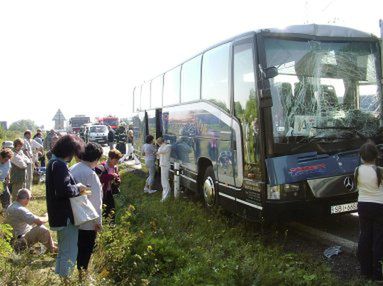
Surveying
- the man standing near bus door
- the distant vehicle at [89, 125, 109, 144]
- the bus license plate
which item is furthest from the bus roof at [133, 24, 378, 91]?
the distant vehicle at [89, 125, 109, 144]

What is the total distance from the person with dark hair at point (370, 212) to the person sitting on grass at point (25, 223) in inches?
168

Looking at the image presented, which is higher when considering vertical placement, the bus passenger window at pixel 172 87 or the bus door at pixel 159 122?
the bus passenger window at pixel 172 87

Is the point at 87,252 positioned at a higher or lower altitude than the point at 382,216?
lower

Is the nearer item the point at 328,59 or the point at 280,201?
the point at 280,201

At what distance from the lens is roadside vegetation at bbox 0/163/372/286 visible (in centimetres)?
450

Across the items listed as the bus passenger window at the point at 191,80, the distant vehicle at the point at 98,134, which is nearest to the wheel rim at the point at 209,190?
the bus passenger window at the point at 191,80

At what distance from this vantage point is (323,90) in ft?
21.2

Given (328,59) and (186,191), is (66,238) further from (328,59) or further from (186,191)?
(186,191)

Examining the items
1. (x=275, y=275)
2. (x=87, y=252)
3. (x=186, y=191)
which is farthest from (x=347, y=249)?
(x=186, y=191)

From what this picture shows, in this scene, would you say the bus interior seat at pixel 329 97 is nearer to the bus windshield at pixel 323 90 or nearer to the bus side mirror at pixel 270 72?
the bus windshield at pixel 323 90

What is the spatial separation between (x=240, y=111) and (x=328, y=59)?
1555mm

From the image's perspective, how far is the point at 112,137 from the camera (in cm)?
2414

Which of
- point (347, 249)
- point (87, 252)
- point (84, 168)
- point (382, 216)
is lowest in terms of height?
point (347, 249)

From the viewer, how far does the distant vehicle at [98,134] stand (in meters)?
34.8
